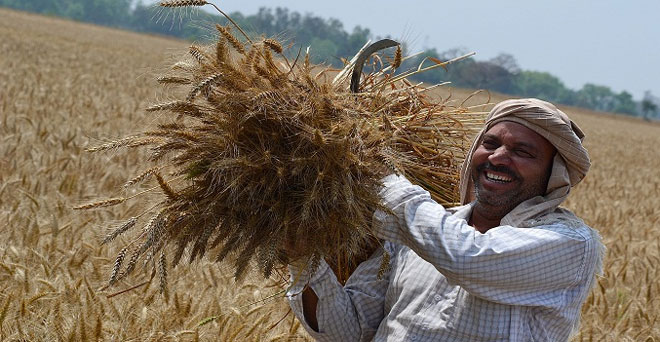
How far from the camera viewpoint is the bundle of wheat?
6.72ft

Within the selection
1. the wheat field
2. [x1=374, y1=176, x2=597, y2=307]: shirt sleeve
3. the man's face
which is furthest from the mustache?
the wheat field

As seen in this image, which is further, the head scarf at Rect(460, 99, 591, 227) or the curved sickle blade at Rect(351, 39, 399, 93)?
the curved sickle blade at Rect(351, 39, 399, 93)

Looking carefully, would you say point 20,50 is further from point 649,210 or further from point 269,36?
point 269,36

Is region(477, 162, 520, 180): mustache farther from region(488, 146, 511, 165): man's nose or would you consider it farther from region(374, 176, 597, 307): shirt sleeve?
region(374, 176, 597, 307): shirt sleeve

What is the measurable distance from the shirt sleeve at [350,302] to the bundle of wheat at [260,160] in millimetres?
170

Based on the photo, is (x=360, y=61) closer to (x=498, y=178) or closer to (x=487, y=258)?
(x=498, y=178)

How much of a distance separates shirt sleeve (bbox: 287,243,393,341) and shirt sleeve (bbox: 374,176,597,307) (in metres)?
0.35

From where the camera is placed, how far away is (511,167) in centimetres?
228

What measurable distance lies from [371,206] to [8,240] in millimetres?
2335

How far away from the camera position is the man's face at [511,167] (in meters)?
2.29

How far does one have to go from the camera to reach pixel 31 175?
514 cm

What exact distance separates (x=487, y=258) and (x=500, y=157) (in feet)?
1.10

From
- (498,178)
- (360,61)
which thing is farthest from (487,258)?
(360,61)

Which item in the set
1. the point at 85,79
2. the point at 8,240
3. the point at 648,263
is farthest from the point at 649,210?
the point at 85,79
